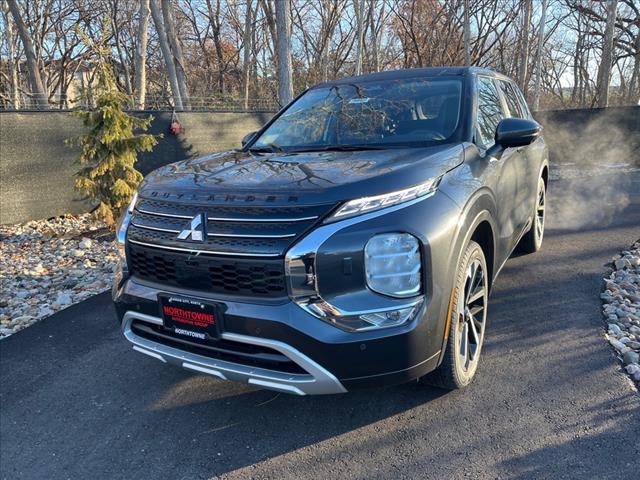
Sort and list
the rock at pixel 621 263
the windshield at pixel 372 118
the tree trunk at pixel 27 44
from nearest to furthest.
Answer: the windshield at pixel 372 118
the rock at pixel 621 263
the tree trunk at pixel 27 44

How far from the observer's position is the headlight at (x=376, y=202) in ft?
7.20

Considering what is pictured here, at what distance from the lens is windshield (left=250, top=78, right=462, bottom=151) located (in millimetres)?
3270

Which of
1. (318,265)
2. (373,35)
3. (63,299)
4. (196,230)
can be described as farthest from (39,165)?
(373,35)

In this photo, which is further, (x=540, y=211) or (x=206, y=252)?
(x=540, y=211)

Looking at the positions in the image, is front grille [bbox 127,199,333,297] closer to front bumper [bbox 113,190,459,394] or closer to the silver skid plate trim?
front bumper [bbox 113,190,459,394]

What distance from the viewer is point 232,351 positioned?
238 cm

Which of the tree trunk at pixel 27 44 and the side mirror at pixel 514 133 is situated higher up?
Result: the tree trunk at pixel 27 44

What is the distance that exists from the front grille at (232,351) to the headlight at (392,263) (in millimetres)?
546

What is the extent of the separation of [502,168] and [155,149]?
280 inches

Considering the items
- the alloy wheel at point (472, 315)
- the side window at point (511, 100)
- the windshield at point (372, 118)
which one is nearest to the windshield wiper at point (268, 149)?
the windshield at point (372, 118)

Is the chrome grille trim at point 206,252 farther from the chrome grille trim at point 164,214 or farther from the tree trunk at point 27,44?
the tree trunk at point 27,44

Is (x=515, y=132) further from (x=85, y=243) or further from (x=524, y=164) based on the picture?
(x=85, y=243)

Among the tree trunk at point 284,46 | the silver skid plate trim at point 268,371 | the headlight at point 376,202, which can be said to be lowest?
the silver skid plate trim at point 268,371

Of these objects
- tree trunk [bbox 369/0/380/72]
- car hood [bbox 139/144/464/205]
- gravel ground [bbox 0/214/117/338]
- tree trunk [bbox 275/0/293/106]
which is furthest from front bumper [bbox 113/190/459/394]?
tree trunk [bbox 369/0/380/72]
